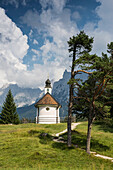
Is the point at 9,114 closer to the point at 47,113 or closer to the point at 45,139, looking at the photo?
the point at 47,113

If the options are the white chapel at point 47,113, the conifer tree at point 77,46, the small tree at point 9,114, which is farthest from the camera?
the small tree at point 9,114

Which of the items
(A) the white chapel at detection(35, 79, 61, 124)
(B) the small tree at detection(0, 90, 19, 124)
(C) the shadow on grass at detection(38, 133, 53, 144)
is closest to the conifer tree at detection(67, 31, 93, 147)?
(C) the shadow on grass at detection(38, 133, 53, 144)

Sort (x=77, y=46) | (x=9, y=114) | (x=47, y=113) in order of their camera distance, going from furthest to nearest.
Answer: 1. (x=9, y=114)
2. (x=47, y=113)
3. (x=77, y=46)

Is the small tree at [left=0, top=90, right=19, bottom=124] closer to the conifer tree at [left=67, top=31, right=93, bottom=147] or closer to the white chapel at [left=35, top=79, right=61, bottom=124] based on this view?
the white chapel at [left=35, top=79, right=61, bottom=124]

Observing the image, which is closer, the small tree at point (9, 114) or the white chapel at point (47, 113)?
the white chapel at point (47, 113)

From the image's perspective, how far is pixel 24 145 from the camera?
1309cm

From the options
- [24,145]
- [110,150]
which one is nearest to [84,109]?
[110,150]

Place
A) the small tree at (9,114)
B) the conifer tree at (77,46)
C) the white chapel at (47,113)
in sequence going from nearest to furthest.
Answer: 1. the conifer tree at (77,46)
2. the white chapel at (47,113)
3. the small tree at (9,114)

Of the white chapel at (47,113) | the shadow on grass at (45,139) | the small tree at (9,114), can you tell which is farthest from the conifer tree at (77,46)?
the small tree at (9,114)

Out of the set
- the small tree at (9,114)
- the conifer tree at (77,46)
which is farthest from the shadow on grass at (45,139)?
the small tree at (9,114)

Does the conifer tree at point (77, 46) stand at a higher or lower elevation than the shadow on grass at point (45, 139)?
higher

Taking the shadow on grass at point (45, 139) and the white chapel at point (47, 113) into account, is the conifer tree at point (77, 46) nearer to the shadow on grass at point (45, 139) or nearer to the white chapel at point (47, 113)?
the shadow on grass at point (45, 139)

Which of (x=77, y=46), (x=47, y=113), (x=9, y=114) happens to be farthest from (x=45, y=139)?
(x=9, y=114)

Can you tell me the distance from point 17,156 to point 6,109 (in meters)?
28.0
